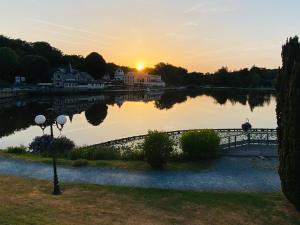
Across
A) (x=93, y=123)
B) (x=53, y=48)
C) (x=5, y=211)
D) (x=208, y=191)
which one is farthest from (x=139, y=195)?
(x=53, y=48)

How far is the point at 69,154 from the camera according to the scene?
24266 mm

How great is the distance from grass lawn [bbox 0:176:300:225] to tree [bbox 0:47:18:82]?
119281 millimetres

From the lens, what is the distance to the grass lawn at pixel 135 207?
12.2m

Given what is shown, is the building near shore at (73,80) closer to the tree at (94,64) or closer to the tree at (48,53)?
the tree at (94,64)

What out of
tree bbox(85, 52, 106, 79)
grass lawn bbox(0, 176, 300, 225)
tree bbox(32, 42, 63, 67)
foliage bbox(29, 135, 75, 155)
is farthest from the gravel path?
Answer: tree bbox(32, 42, 63, 67)

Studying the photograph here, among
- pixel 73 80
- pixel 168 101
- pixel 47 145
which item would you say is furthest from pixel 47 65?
pixel 47 145

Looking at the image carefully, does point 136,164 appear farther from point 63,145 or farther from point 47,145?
point 63,145

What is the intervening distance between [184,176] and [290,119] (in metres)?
6.56

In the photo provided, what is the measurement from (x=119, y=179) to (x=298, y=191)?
27.1ft

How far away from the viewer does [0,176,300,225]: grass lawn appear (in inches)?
480

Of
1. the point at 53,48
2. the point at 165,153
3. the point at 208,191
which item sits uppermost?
the point at 53,48

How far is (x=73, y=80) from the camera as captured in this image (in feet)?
477

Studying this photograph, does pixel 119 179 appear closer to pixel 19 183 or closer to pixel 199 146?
pixel 19 183

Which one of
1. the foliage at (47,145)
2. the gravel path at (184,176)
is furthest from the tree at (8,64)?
the gravel path at (184,176)
